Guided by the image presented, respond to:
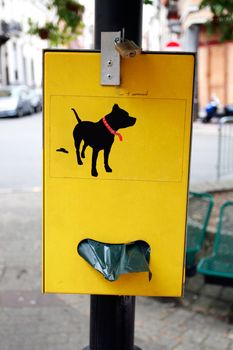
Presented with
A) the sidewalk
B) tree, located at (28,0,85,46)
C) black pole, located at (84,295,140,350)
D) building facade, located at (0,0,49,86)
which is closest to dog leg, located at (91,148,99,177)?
black pole, located at (84,295,140,350)

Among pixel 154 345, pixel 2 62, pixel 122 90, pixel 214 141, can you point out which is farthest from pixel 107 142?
pixel 2 62

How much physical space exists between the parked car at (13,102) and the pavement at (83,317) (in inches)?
681

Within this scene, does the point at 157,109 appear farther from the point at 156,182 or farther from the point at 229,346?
the point at 229,346

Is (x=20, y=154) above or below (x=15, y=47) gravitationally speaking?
below

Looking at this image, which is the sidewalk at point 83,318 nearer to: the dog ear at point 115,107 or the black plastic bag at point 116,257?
the black plastic bag at point 116,257

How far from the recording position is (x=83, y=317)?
4285mm

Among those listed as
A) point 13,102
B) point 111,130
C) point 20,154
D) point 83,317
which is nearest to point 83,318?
point 83,317

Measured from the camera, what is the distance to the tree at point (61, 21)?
4.95m

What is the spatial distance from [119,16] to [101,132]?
0.49 metres

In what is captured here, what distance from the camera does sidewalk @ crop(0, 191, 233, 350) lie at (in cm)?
387

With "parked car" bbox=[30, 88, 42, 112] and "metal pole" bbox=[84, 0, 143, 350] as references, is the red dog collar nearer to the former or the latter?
"metal pole" bbox=[84, 0, 143, 350]

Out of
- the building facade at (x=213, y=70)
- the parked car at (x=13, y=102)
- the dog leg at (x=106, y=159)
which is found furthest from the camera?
the parked car at (x=13, y=102)

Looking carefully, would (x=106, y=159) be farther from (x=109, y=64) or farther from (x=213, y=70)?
(x=213, y=70)

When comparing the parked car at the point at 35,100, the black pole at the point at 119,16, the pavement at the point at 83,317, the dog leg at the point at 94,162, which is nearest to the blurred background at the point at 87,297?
the pavement at the point at 83,317
